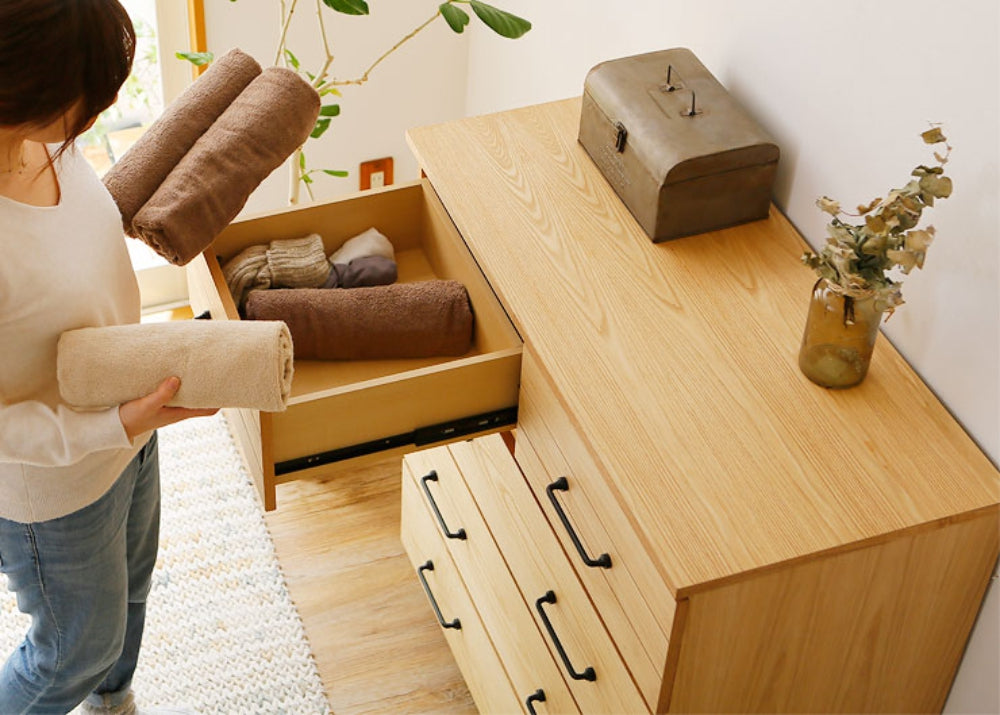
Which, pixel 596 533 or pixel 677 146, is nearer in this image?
pixel 596 533

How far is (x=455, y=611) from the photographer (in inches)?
76.9

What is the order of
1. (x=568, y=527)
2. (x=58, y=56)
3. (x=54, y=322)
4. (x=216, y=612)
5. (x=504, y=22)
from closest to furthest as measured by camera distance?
(x=58, y=56) → (x=54, y=322) → (x=568, y=527) → (x=504, y=22) → (x=216, y=612)

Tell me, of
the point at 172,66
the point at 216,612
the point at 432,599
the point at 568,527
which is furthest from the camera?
the point at 172,66

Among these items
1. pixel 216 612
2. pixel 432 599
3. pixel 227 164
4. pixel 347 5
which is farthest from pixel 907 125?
pixel 216 612

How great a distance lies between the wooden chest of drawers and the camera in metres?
1.29

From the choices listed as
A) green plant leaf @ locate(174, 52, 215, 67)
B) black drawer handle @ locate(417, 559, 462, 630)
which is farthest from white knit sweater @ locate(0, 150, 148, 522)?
green plant leaf @ locate(174, 52, 215, 67)

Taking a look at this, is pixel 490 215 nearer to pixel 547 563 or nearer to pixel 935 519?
pixel 547 563

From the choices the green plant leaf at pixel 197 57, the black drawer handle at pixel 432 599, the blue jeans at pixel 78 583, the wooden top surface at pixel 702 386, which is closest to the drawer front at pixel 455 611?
the black drawer handle at pixel 432 599

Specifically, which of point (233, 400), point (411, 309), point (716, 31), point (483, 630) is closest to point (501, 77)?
point (716, 31)

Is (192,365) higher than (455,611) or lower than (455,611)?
higher

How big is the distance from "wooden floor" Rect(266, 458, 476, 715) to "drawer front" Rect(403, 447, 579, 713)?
27 cm

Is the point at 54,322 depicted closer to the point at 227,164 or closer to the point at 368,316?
the point at 227,164

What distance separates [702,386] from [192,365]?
0.56 meters

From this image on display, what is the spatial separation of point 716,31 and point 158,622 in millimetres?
1301
